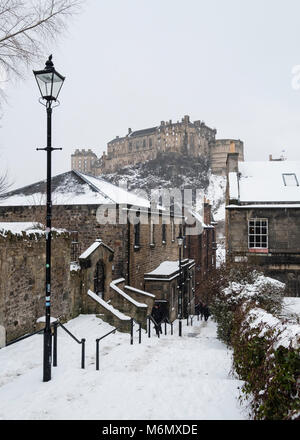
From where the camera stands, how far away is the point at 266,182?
24938 mm

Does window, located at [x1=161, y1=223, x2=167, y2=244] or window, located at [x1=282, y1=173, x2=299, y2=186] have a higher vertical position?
window, located at [x1=282, y1=173, x2=299, y2=186]

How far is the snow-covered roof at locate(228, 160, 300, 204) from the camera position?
23.5 meters

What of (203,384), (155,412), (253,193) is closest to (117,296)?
(203,384)

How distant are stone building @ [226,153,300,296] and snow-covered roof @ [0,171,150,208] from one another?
7719mm

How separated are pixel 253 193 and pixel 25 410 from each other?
21.3 metres

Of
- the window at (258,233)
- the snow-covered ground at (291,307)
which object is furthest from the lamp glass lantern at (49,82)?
the window at (258,233)

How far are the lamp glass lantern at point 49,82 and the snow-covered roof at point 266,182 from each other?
1786 cm

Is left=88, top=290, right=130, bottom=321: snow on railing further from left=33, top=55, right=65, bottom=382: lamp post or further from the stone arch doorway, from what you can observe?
left=33, top=55, right=65, bottom=382: lamp post

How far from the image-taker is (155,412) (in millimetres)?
5094

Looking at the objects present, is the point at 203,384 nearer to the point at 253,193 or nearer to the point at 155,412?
the point at 155,412

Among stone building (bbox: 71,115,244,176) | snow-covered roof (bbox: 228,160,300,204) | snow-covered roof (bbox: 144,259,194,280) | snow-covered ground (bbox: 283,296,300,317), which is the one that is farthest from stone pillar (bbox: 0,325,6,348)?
stone building (bbox: 71,115,244,176)

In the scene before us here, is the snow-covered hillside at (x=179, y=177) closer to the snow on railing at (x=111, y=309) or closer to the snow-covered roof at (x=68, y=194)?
the snow-covered roof at (x=68, y=194)

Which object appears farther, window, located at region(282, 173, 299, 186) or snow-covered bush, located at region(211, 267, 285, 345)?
window, located at region(282, 173, 299, 186)

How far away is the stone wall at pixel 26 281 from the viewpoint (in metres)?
9.12
